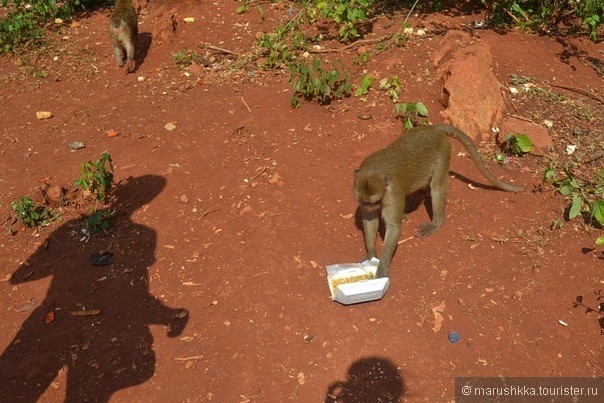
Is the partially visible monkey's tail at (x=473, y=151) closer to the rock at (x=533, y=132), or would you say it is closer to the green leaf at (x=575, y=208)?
the green leaf at (x=575, y=208)

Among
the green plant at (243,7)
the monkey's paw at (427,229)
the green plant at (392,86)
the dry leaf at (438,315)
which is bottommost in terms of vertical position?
the dry leaf at (438,315)

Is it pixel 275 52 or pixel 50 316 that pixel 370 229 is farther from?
pixel 275 52

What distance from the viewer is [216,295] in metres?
4.93

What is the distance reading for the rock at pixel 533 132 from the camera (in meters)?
6.17

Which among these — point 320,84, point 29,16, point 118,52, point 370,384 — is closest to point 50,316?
point 370,384

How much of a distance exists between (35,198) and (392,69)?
5317 millimetres

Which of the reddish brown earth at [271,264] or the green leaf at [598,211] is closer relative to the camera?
the reddish brown earth at [271,264]

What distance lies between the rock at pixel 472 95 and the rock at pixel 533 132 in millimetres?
201

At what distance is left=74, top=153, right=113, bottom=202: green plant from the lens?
5.72m

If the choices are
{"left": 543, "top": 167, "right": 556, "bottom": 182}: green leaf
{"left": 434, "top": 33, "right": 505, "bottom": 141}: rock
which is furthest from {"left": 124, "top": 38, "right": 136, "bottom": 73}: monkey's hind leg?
{"left": 543, "top": 167, "right": 556, "bottom": 182}: green leaf

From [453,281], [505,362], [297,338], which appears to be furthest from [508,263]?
[297,338]

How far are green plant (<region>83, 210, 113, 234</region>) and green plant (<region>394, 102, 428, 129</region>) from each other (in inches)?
154

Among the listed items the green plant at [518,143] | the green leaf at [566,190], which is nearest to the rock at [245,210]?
the green plant at [518,143]

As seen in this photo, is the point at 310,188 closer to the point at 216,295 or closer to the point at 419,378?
the point at 216,295
